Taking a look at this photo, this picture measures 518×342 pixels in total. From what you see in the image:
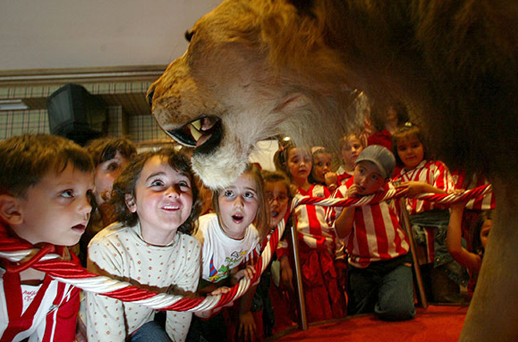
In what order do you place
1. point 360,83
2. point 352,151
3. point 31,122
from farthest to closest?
point 31,122
point 352,151
point 360,83

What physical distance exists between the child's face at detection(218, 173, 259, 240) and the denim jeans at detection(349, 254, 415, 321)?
88cm

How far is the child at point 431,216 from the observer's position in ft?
6.79

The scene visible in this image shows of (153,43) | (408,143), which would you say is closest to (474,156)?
(408,143)

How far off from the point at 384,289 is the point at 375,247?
0.75 feet

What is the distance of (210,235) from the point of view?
1.55 metres

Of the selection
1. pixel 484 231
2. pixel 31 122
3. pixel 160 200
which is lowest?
pixel 484 231

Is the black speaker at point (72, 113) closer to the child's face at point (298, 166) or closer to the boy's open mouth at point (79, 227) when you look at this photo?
the child's face at point (298, 166)

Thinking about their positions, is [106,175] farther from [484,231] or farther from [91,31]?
[91,31]

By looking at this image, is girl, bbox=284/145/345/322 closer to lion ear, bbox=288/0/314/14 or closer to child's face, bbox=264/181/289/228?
child's face, bbox=264/181/289/228

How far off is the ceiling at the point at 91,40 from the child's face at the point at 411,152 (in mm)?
1821

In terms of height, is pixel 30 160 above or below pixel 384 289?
above

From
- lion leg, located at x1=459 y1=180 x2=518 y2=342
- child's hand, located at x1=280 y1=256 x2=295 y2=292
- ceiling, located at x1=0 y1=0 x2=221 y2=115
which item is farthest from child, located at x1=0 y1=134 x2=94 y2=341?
ceiling, located at x1=0 y1=0 x2=221 y2=115

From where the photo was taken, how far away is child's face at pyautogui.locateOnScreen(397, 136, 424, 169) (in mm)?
2227

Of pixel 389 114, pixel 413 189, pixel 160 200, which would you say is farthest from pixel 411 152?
pixel 160 200
